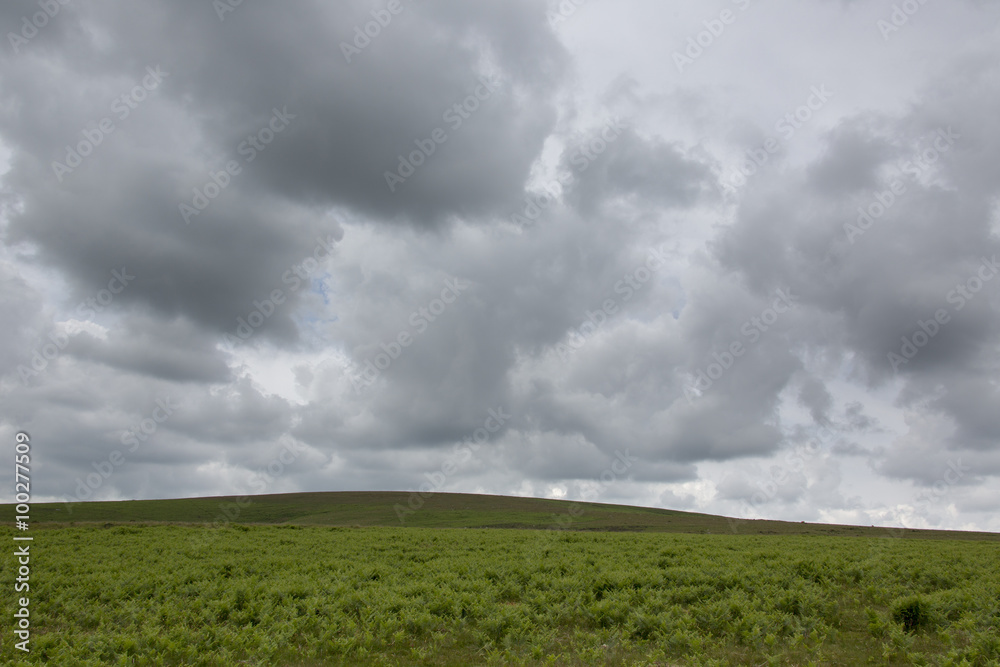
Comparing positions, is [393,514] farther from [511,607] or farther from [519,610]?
[519,610]

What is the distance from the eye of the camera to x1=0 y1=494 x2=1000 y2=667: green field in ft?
47.3

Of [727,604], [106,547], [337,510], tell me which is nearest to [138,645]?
[727,604]

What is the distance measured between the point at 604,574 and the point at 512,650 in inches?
303

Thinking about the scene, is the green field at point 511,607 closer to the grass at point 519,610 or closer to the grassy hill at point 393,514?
the grass at point 519,610

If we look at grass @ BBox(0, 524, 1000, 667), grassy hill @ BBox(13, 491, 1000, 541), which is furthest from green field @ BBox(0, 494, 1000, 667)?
grassy hill @ BBox(13, 491, 1000, 541)

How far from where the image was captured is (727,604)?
17.6 meters

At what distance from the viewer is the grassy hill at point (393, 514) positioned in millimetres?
93438

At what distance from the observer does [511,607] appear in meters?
18.0

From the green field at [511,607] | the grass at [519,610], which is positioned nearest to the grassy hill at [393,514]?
the green field at [511,607]

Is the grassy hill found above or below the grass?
below

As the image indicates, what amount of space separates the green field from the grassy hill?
6446 cm

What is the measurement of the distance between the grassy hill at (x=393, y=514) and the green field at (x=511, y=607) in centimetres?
6446

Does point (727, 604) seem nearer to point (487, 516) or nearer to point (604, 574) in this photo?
point (604, 574)

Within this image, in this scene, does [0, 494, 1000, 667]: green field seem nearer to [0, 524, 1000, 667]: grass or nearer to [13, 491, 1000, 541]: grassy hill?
[0, 524, 1000, 667]: grass
